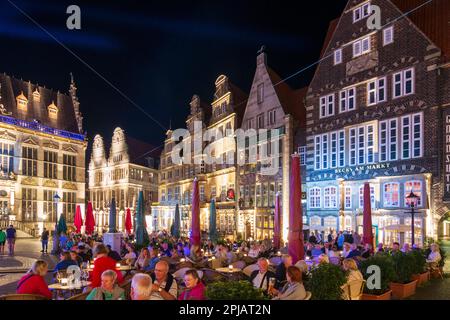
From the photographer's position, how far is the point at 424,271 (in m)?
14.5

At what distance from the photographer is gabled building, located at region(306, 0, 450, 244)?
22.1 meters

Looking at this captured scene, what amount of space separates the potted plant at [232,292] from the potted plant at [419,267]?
875 centimetres

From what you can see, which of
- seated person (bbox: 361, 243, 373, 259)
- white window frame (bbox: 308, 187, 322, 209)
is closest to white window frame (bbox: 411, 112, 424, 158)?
white window frame (bbox: 308, 187, 322, 209)

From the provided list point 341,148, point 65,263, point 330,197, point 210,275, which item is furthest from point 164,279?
point 330,197

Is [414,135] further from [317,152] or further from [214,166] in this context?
[214,166]

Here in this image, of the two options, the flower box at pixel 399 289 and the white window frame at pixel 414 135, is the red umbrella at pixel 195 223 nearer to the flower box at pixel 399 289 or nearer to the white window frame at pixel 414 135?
the flower box at pixel 399 289

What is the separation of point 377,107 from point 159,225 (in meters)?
36.3

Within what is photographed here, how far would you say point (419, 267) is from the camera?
13.4 meters

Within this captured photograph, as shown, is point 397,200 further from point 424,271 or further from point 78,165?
point 78,165

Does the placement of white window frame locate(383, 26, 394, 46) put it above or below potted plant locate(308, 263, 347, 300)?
above

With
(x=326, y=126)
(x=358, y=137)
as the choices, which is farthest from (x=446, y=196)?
(x=326, y=126)

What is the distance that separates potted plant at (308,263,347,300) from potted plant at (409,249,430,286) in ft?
19.4

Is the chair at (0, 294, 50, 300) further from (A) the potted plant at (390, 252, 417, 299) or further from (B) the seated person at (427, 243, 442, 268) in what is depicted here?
(B) the seated person at (427, 243, 442, 268)

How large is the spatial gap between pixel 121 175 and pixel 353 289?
2191 inches
